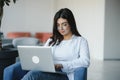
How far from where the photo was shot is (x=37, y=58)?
3008 mm

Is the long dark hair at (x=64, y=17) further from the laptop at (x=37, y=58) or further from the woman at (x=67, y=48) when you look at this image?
the laptop at (x=37, y=58)

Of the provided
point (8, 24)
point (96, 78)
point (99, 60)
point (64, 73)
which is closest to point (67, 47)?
point (64, 73)

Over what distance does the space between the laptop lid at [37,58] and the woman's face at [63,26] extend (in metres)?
0.49

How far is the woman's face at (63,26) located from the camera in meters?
3.30

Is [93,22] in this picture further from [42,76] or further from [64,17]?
[42,76]

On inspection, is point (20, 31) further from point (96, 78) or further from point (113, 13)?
point (96, 78)

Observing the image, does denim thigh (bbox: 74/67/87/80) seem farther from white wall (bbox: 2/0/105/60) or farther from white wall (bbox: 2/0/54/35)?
white wall (bbox: 2/0/54/35)

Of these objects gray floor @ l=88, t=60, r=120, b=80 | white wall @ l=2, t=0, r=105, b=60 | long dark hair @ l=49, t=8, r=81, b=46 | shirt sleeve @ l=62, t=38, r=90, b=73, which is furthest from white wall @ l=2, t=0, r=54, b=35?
shirt sleeve @ l=62, t=38, r=90, b=73

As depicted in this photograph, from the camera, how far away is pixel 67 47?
3.36m

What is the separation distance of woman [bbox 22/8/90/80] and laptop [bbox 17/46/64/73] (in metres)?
0.09

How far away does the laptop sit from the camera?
2934 millimetres

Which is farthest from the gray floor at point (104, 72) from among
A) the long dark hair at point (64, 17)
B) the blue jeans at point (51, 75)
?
the blue jeans at point (51, 75)

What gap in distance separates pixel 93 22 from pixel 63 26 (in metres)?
6.46

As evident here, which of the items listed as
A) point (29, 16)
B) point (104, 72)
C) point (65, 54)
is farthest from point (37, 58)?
point (29, 16)
